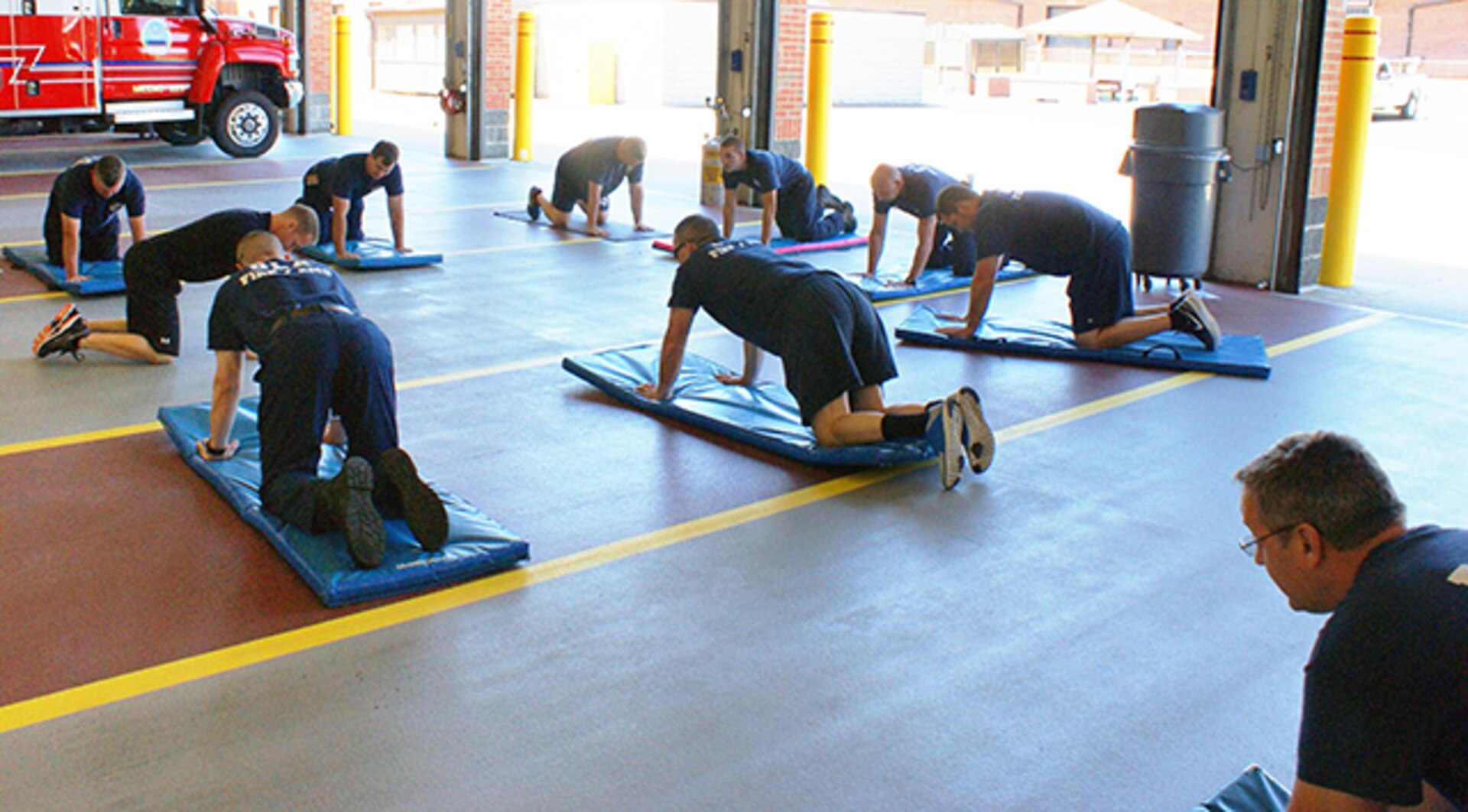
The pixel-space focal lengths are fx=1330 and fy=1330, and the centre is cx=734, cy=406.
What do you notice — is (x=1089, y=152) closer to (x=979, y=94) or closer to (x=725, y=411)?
(x=725, y=411)

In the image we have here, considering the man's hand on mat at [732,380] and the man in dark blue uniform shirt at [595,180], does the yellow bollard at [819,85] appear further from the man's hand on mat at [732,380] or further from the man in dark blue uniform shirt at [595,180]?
the man's hand on mat at [732,380]

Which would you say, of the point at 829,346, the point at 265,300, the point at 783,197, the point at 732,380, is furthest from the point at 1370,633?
the point at 783,197

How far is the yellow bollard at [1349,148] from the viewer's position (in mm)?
10531

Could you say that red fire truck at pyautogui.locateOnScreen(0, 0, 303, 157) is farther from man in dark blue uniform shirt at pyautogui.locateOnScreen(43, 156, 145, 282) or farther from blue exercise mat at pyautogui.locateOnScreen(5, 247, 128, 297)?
man in dark blue uniform shirt at pyautogui.locateOnScreen(43, 156, 145, 282)

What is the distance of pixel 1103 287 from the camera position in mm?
8406

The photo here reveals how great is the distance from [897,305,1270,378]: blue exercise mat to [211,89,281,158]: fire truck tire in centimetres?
1288

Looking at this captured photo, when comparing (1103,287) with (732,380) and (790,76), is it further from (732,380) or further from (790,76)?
(790,76)

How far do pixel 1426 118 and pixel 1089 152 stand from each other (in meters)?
17.8

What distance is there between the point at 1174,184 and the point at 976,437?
5646 millimetres

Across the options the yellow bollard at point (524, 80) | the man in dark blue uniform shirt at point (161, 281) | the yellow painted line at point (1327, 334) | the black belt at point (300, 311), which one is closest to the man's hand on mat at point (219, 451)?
the black belt at point (300, 311)

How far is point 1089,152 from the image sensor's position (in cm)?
2284

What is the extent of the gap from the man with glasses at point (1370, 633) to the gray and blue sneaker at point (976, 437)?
10.7 ft

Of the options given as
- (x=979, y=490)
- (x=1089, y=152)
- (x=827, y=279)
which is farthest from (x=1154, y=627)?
(x=1089, y=152)

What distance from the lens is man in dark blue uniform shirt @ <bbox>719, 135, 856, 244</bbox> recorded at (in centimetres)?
1177
